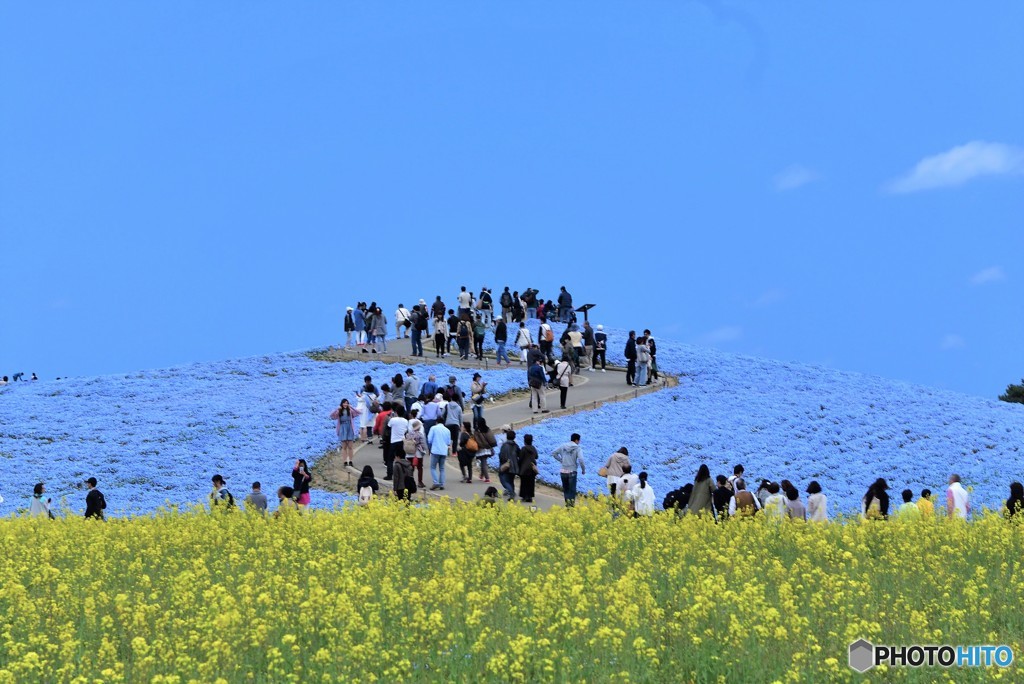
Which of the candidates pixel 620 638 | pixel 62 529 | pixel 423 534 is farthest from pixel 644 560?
pixel 62 529

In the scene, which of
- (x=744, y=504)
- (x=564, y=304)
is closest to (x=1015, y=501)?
(x=744, y=504)

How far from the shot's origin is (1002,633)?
12.7 m

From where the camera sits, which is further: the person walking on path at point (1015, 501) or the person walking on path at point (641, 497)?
the person walking on path at point (641, 497)

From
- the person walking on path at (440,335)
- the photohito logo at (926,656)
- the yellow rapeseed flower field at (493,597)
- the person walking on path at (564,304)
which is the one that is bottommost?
the photohito logo at (926,656)

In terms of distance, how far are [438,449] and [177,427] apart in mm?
14098

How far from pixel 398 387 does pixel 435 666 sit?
24171 mm

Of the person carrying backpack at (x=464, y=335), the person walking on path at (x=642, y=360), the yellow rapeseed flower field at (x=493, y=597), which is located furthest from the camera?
the person carrying backpack at (x=464, y=335)

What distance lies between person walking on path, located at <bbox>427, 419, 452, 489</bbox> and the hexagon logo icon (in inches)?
683

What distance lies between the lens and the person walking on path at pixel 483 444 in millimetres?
29547

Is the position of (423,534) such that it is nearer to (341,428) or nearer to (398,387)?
(341,428)

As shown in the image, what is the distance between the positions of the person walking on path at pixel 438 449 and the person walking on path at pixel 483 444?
113 cm

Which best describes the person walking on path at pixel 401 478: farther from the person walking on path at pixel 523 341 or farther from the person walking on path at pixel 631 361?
the person walking on path at pixel 523 341

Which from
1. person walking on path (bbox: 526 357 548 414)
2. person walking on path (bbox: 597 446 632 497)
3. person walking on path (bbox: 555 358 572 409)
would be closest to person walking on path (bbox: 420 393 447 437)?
person walking on path (bbox: 597 446 632 497)

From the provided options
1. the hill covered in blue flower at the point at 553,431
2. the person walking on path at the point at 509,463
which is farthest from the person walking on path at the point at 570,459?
the hill covered in blue flower at the point at 553,431
